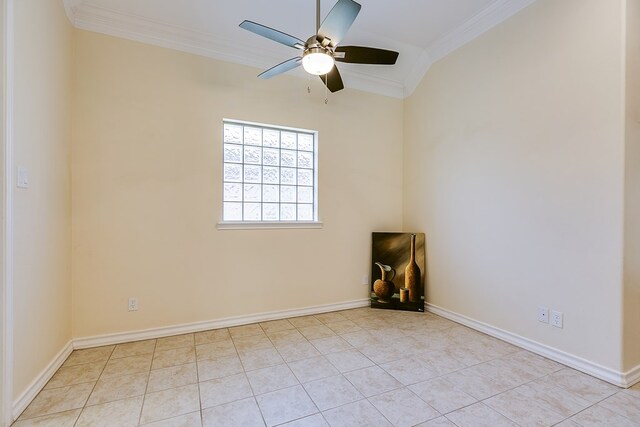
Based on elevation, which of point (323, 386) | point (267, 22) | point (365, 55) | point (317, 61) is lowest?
point (323, 386)

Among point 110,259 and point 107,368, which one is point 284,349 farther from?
point 110,259

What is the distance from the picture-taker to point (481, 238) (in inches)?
119

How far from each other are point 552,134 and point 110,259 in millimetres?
3883

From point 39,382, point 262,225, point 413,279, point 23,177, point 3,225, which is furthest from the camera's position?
point 413,279

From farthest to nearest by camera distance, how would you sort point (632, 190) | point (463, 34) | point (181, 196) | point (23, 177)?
point (463, 34)
point (181, 196)
point (632, 190)
point (23, 177)

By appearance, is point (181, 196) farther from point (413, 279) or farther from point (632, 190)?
point (632, 190)

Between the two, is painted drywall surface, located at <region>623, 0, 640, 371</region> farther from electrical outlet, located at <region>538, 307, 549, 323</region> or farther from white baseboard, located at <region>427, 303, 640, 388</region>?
electrical outlet, located at <region>538, 307, 549, 323</region>

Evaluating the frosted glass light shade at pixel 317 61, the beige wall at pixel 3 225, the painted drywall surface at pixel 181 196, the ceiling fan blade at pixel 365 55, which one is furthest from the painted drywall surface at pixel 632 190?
the beige wall at pixel 3 225

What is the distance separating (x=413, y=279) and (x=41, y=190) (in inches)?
138

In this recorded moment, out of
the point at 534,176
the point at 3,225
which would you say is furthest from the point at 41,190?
the point at 534,176

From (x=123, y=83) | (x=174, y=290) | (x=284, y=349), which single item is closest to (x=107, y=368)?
(x=174, y=290)

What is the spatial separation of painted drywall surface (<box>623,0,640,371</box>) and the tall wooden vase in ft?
5.89

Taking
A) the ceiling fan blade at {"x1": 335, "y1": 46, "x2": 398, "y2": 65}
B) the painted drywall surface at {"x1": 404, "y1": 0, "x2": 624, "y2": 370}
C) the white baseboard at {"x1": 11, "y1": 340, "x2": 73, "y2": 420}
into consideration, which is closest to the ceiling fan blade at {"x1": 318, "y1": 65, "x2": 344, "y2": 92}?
the ceiling fan blade at {"x1": 335, "y1": 46, "x2": 398, "y2": 65}

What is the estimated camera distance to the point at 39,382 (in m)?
1.96
